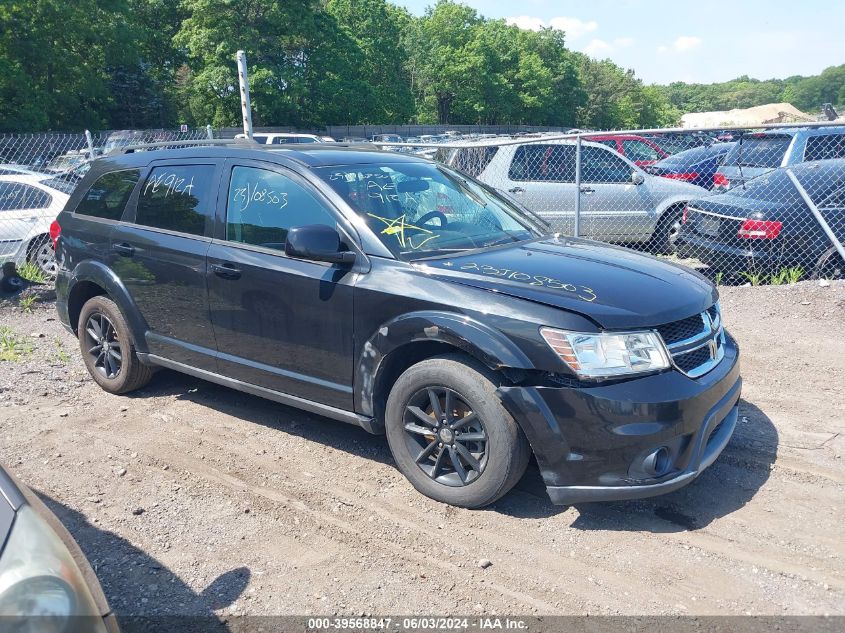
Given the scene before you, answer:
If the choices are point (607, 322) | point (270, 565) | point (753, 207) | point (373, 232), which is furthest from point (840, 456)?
point (753, 207)

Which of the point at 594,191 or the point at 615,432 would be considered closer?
the point at 615,432

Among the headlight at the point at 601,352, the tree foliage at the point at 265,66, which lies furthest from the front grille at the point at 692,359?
the tree foliage at the point at 265,66

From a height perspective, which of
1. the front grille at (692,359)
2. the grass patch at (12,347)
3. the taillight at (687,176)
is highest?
the taillight at (687,176)

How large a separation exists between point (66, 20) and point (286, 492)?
131ft

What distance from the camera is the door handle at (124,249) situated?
5.12 metres

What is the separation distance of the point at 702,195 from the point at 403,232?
745 centimetres

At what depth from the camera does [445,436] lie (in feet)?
12.2

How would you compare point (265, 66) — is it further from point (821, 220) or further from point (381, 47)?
point (821, 220)

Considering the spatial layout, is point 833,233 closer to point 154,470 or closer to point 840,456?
point 840,456

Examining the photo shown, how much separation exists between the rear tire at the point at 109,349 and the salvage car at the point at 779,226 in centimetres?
656

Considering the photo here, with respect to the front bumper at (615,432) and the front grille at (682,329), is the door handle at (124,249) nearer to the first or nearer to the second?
the front bumper at (615,432)

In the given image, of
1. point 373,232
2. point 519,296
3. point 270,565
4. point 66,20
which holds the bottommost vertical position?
point 270,565

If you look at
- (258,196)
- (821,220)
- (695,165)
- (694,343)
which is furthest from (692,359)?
(695,165)

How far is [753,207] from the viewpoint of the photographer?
823cm
